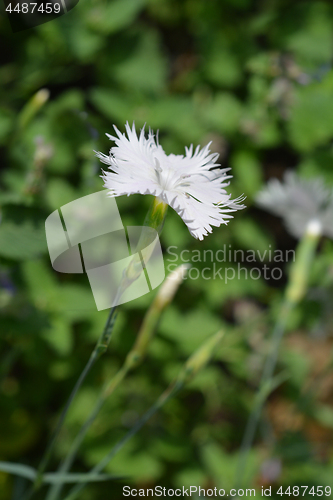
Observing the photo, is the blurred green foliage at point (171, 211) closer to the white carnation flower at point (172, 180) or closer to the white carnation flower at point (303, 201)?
the white carnation flower at point (303, 201)

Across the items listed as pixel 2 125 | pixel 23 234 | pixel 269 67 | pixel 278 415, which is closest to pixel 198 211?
pixel 23 234

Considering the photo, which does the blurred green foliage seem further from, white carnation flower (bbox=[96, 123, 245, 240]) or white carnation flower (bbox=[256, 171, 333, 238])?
white carnation flower (bbox=[96, 123, 245, 240])

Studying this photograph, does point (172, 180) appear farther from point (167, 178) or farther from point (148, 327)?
point (148, 327)

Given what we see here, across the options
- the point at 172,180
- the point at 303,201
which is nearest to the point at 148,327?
the point at 172,180

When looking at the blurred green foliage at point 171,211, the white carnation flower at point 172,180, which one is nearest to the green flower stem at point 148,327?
the white carnation flower at point 172,180

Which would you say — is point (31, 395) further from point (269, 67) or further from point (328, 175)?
point (269, 67)
